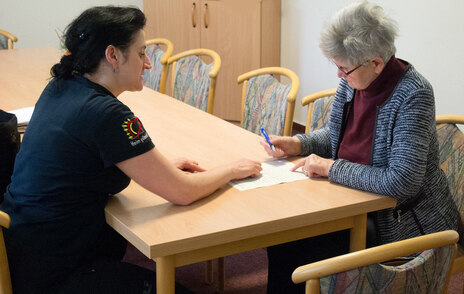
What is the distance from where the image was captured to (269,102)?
2.86 meters

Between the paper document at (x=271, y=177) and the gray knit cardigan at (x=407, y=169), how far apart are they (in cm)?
14

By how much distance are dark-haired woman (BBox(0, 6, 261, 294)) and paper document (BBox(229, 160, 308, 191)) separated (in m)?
0.14

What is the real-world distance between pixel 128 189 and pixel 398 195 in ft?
2.59

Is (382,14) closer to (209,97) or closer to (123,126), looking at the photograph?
(123,126)

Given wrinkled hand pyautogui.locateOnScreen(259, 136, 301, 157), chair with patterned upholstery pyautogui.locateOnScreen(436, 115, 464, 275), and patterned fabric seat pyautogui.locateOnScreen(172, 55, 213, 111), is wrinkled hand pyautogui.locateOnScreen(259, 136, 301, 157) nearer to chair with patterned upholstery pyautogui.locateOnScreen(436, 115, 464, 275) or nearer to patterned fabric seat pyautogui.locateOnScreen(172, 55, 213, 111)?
chair with patterned upholstery pyautogui.locateOnScreen(436, 115, 464, 275)

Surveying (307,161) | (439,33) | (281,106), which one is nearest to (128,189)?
(307,161)

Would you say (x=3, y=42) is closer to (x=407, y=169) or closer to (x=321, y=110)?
(x=321, y=110)

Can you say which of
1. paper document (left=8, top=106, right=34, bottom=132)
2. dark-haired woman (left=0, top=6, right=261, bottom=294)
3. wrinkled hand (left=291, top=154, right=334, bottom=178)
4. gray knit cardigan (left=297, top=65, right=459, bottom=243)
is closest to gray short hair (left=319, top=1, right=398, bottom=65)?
gray knit cardigan (left=297, top=65, right=459, bottom=243)

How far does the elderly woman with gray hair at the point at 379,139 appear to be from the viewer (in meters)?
1.77

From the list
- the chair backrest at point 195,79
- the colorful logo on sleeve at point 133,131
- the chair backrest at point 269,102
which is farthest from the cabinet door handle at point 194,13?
the colorful logo on sleeve at point 133,131

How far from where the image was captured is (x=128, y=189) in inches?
72.8

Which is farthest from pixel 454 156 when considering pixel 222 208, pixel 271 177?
pixel 222 208

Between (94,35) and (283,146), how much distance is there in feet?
2.50

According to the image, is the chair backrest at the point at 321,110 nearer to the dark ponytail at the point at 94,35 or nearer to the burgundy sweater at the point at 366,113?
the burgundy sweater at the point at 366,113
